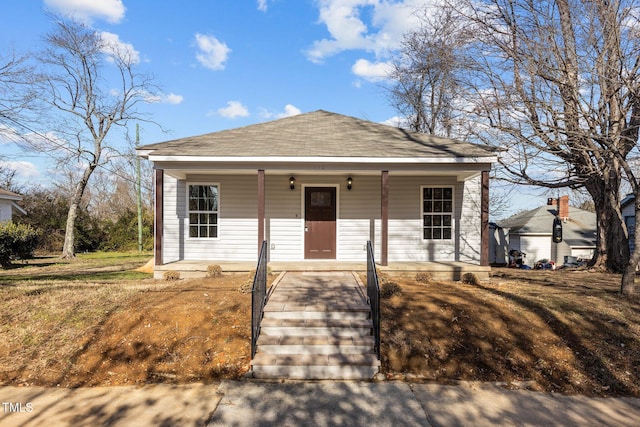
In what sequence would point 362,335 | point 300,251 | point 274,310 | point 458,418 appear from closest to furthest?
point 458,418
point 362,335
point 274,310
point 300,251

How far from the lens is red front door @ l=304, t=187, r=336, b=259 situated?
991 cm

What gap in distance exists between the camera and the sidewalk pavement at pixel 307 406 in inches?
135

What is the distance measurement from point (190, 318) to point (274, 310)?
4.15 ft

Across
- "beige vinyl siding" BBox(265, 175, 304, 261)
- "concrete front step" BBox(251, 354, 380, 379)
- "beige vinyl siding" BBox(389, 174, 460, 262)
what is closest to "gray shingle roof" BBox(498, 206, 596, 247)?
"beige vinyl siding" BBox(389, 174, 460, 262)

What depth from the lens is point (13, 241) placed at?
1238 centimetres

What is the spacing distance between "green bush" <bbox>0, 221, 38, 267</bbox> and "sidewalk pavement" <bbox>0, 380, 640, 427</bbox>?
10.8 m

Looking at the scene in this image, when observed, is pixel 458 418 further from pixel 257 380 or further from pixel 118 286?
pixel 118 286

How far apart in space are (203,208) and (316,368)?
681 cm

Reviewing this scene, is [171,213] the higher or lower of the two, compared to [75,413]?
higher

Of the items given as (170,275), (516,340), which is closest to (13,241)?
(170,275)

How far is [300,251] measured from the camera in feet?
32.4

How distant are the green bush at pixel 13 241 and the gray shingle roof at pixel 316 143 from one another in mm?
7487

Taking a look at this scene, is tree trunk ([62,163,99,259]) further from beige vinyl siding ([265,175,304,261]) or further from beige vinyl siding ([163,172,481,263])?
beige vinyl siding ([265,175,304,261])

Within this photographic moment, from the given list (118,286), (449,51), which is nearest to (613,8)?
(449,51)
